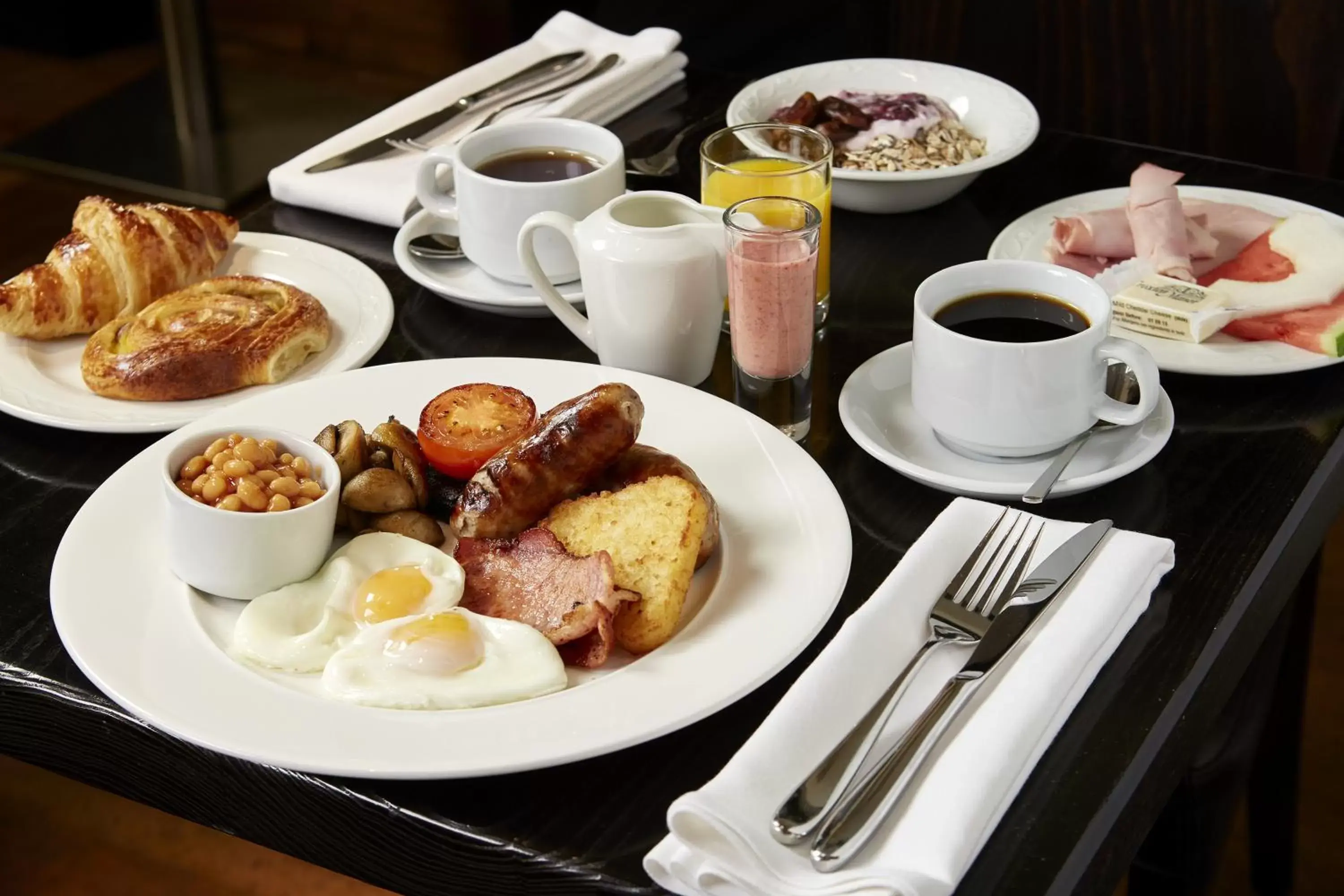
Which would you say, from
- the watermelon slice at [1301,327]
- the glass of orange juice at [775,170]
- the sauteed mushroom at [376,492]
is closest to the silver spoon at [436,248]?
the glass of orange juice at [775,170]

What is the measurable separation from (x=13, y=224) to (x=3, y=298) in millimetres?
2947

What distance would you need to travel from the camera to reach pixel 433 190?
6.04ft

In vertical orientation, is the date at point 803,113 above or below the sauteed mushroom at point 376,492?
above

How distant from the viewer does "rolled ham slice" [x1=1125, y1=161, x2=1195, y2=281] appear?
5.45 ft

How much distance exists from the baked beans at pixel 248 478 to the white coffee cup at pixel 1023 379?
58 cm

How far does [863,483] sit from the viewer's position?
55.1 inches

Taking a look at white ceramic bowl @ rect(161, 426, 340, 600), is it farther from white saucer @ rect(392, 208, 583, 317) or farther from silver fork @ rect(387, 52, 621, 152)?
silver fork @ rect(387, 52, 621, 152)

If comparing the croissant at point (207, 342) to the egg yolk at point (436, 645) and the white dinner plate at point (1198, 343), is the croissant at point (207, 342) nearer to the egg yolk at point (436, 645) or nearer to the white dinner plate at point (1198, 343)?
the egg yolk at point (436, 645)

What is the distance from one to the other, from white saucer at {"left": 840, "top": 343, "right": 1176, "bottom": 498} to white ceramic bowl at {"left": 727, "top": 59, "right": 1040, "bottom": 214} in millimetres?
415

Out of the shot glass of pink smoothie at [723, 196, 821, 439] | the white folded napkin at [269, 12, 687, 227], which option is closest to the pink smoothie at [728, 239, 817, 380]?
the shot glass of pink smoothie at [723, 196, 821, 439]

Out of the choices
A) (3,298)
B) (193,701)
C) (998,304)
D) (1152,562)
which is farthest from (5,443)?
(1152,562)

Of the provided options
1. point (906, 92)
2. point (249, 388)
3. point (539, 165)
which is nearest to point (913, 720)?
point (249, 388)

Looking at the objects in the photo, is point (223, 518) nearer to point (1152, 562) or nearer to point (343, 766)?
point (343, 766)

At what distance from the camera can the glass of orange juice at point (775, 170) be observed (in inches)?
62.1
